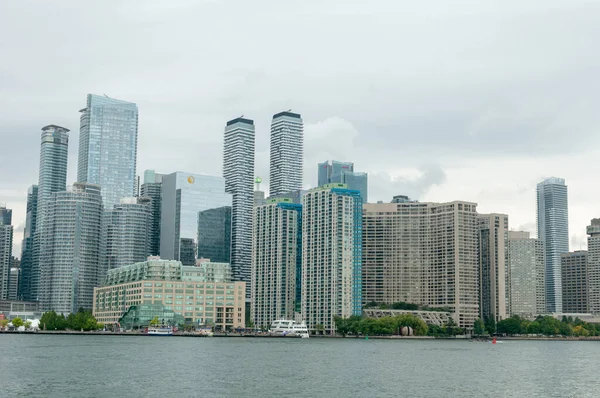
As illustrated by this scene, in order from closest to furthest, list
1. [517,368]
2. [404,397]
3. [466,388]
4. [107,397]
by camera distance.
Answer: [107,397]
[404,397]
[466,388]
[517,368]

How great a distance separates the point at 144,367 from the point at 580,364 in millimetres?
102705

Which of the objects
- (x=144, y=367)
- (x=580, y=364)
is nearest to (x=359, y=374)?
(x=144, y=367)

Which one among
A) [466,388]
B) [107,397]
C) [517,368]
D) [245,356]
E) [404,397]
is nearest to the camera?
[107,397]

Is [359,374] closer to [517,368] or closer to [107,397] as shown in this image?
[517,368]

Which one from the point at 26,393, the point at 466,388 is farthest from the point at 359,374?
the point at 26,393

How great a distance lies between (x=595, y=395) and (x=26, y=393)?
78102 millimetres

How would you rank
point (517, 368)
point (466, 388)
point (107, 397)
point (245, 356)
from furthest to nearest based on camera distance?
point (245, 356) → point (517, 368) → point (466, 388) → point (107, 397)

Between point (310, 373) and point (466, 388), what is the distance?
31.9m

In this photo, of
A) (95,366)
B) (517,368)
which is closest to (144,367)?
(95,366)

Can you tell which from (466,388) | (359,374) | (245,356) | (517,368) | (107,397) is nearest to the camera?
(107,397)

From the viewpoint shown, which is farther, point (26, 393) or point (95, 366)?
point (95, 366)

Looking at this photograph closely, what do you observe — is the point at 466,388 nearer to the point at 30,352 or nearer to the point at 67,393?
the point at 67,393

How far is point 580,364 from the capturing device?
19162cm

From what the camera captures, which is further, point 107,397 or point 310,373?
point 310,373
